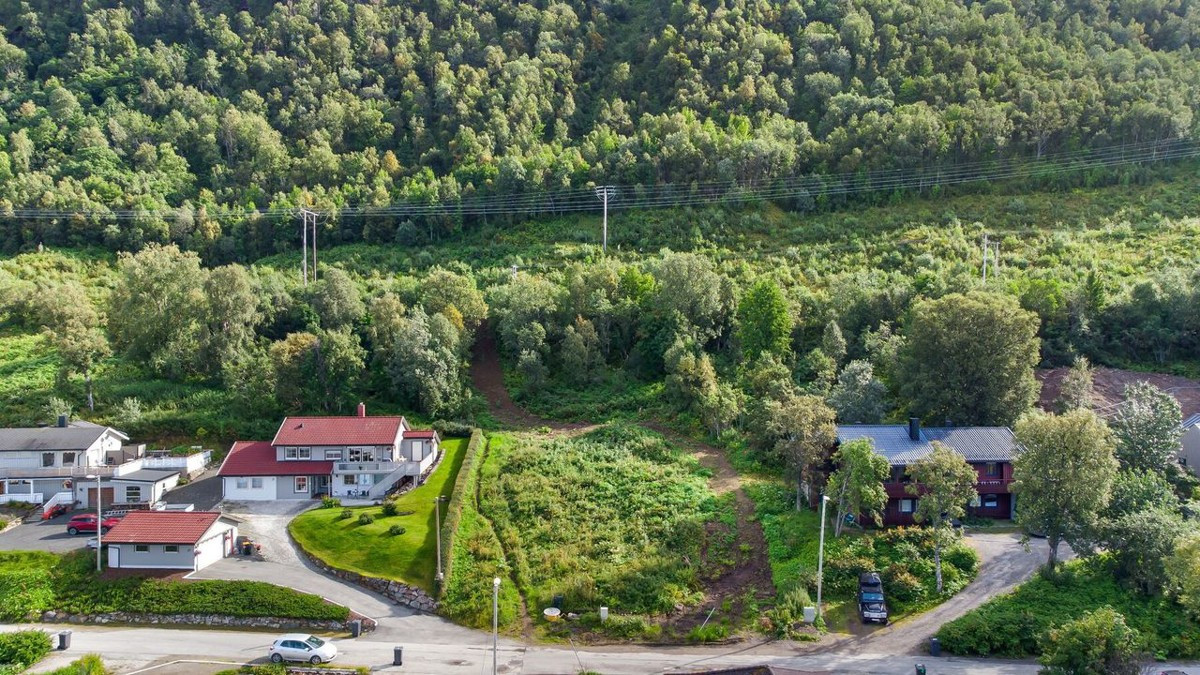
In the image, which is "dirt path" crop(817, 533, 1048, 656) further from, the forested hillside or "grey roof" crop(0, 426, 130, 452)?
the forested hillside

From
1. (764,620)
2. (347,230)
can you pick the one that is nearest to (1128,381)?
(764,620)

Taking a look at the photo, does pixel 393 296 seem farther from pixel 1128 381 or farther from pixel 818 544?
pixel 1128 381

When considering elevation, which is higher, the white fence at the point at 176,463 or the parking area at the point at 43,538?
the white fence at the point at 176,463

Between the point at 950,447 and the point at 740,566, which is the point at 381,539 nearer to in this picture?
the point at 740,566

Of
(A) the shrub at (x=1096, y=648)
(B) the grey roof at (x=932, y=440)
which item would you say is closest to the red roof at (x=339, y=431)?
(B) the grey roof at (x=932, y=440)

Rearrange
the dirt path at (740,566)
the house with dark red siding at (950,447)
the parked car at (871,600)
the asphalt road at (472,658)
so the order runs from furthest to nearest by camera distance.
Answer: the house with dark red siding at (950,447)
the dirt path at (740,566)
the parked car at (871,600)
the asphalt road at (472,658)

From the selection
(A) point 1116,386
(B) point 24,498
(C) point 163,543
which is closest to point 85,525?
(B) point 24,498

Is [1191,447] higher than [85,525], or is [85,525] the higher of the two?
[1191,447]

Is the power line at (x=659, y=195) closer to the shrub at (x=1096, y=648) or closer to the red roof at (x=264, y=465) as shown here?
the red roof at (x=264, y=465)
